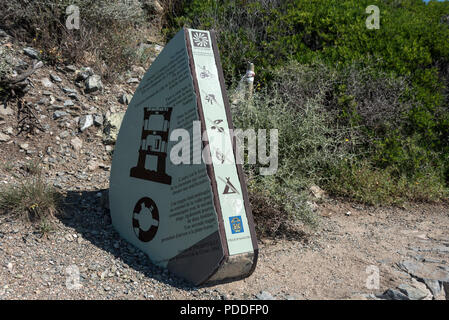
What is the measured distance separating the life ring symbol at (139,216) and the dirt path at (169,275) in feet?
0.50

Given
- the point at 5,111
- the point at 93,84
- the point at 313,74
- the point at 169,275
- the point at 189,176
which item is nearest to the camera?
the point at 189,176

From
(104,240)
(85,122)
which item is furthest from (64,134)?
(104,240)

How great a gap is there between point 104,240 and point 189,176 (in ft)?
3.60

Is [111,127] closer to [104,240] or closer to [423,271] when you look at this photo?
[104,240]

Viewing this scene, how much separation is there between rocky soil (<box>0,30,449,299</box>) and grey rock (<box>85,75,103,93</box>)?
0.02m

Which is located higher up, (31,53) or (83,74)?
(31,53)

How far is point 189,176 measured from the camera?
272cm

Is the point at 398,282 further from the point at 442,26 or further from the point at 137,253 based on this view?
the point at 442,26

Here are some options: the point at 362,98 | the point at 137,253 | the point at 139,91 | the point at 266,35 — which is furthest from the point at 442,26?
the point at 137,253

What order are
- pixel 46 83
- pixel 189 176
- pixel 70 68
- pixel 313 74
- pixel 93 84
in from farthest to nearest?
pixel 313 74 → pixel 70 68 → pixel 93 84 → pixel 46 83 → pixel 189 176

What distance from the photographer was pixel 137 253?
3.16 m

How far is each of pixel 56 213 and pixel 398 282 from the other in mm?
2731

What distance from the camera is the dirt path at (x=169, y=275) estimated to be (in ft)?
8.79

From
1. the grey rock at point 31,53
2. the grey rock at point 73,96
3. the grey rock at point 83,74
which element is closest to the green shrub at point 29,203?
the grey rock at point 73,96
